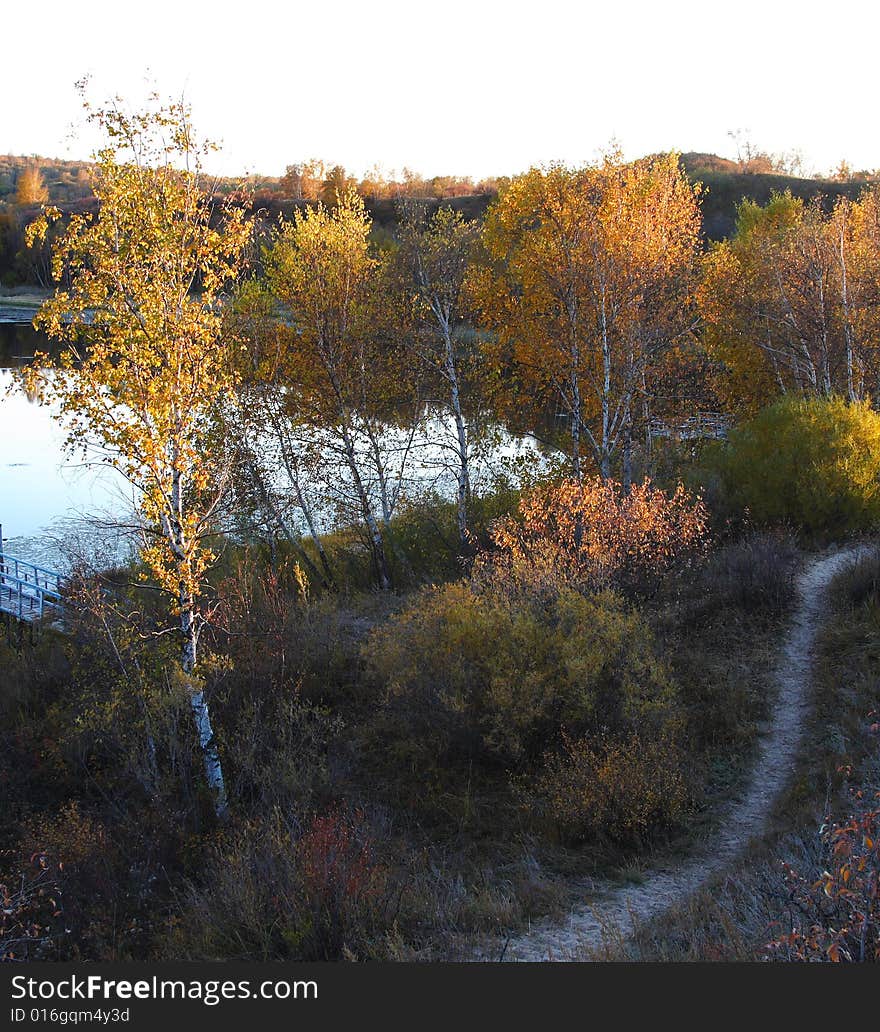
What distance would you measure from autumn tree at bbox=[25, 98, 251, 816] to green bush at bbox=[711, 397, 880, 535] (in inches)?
472

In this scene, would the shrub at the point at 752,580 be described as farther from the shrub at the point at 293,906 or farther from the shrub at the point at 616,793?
the shrub at the point at 293,906

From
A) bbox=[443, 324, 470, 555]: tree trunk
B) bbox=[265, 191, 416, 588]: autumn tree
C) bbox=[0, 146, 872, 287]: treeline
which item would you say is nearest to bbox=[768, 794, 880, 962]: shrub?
bbox=[443, 324, 470, 555]: tree trunk

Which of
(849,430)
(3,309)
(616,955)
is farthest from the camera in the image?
(3,309)

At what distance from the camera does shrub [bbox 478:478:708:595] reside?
14352 millimetres

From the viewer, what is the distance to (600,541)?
1517 cm

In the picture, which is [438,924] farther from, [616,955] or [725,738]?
[725,738]

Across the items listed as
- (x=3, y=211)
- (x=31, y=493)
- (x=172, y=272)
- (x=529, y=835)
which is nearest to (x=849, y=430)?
(x=529, y=835)

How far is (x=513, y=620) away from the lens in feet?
43.0

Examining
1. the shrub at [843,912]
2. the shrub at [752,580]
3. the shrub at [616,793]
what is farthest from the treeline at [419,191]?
the shrub at [843,912]

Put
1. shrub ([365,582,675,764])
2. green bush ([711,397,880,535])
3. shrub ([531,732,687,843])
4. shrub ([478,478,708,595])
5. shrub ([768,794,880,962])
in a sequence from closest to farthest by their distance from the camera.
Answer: shrub ([768,794,880,962]) < shrub ([531,732,687,843]) < shrub ([365,582,675,764]) < shrub ([478,478,708,595]) < green bush ([711,397,880,535])

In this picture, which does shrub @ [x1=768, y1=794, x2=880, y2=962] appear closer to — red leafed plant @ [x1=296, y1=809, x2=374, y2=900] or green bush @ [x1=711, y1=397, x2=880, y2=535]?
red leafed plant @ [x1=296, y1=809, x2=374, y2=900]

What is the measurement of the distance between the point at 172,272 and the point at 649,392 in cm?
1439

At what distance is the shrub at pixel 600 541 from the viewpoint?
47.1 feet

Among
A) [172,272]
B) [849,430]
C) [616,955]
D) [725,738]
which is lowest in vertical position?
[725,738]
